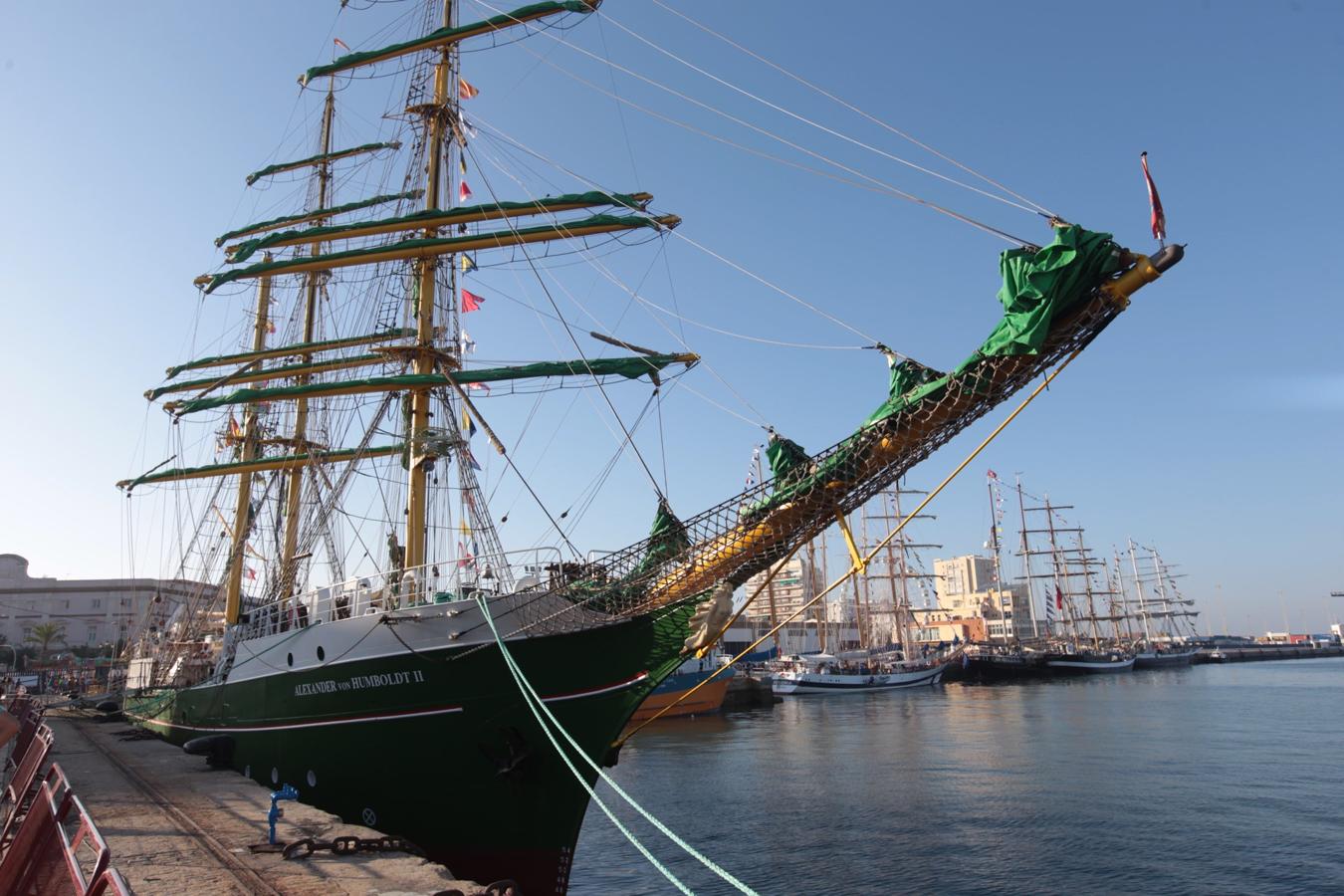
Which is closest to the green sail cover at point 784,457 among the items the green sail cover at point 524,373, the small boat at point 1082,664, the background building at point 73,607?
the green sail cover at point 524,373

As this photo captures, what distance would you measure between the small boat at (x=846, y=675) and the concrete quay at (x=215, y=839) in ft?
199

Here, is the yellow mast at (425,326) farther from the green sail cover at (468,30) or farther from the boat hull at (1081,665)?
the boat hull at (1081,665)

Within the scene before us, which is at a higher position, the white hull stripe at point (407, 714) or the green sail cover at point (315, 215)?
the green sail cover at point (315, 215)

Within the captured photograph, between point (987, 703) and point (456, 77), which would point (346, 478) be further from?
point (987, 703)

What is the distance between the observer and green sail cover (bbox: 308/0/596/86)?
1939 centimetres

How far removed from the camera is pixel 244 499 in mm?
31438

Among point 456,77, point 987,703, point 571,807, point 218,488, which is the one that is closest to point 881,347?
point 571,807

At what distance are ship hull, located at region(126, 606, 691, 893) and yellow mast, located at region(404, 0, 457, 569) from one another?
9.00 feet

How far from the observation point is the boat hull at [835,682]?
2852 inches

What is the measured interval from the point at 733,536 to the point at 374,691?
274 inches

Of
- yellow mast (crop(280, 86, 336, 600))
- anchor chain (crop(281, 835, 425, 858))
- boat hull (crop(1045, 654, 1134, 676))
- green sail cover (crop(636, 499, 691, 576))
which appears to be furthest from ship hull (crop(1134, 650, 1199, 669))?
anchor chain (crop(281, 835, 425, 858))

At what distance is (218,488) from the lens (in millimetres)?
33531

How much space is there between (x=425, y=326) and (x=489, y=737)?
33.9 feet

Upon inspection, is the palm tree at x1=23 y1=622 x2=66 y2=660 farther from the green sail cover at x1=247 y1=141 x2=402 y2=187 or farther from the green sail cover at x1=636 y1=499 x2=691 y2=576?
the green sail cover at x1=636 y1=499 x2=691 y2=576
